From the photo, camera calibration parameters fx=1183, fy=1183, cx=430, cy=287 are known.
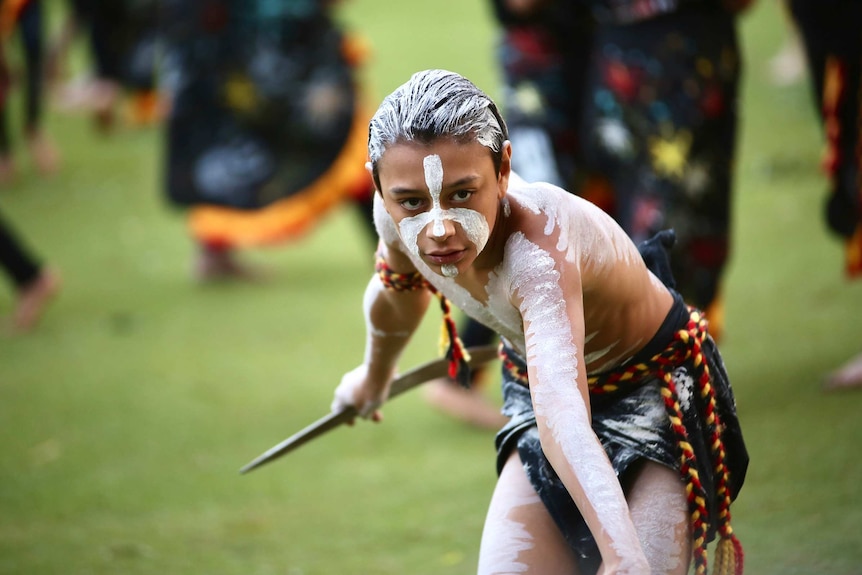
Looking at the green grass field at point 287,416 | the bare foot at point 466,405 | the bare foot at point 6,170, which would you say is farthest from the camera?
the bare foot at point 6,170

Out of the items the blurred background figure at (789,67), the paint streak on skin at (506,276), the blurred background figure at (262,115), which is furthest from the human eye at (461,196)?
Answer: the blurred background figure at (789,67)

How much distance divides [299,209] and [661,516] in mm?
3544

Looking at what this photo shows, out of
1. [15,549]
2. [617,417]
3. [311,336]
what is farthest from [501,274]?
[311,336]

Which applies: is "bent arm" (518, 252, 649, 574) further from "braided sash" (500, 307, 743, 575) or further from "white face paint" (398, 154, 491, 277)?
"braided sash" (500, 307, 743, 575)

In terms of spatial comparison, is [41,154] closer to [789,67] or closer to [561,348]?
[789,67]

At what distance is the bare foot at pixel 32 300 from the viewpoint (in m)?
5.07

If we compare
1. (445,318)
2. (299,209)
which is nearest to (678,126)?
(445,318)

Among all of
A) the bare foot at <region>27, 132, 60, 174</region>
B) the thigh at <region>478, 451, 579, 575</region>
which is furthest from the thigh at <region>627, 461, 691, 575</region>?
the bare foot at <region>27, 132, 60, 174</region>

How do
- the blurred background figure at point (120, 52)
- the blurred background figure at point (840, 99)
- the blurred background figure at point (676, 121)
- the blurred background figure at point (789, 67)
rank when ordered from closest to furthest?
the blurred background figure at point (676, 121)
the blurred background figure at point (840, 99)
the blurred background figure at point (789, 67)
the blurred background figure at point (120, 52)

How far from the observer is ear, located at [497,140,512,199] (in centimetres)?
190

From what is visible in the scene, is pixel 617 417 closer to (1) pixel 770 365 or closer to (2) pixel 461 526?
(2) pixel 461 526

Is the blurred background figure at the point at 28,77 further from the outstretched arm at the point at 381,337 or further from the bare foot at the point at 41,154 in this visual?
the outstretched arm at the point at 381,337

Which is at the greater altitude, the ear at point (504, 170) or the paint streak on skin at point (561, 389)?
the ear at point (504, 170)

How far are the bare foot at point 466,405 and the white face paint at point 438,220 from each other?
1.91 meters
